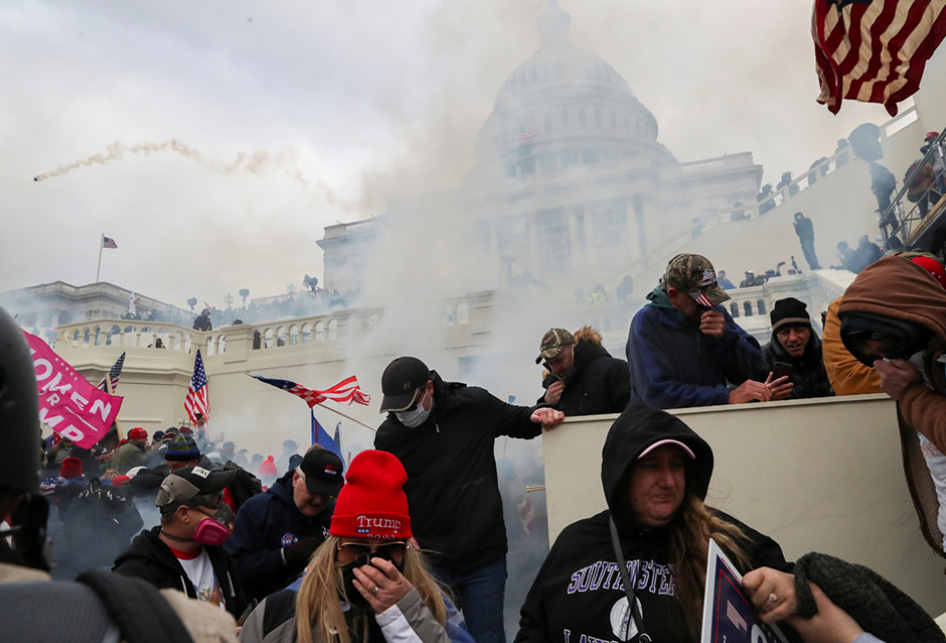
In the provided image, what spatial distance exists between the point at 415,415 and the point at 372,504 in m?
1.23

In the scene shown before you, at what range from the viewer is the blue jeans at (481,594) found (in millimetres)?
3178

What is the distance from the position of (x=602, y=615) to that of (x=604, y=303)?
53.1ft

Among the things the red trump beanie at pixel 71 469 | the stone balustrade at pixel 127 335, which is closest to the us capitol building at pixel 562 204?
the stone balustrade at pixel 127 335

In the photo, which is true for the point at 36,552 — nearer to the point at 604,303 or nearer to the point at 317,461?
the point at 317,461

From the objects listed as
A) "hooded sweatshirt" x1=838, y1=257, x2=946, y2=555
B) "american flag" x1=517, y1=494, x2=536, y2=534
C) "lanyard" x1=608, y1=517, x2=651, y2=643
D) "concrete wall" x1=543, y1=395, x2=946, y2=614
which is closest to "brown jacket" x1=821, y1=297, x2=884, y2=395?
"concrete wall" x1=543, y1=395, x2=946, y2=614

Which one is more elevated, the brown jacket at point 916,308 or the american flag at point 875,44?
the american flag at point 875,44

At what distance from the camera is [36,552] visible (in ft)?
2.60

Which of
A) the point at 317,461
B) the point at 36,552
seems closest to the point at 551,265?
the point at 317,461

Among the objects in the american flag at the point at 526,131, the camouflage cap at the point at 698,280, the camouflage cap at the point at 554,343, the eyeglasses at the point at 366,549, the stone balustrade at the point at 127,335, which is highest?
the american flag at the point at 526,131

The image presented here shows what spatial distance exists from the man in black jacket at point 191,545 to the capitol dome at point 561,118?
44.6m

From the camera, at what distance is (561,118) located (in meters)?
55.5

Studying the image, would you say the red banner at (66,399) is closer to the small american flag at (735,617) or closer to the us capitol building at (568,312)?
the us capitol building at (568,312)

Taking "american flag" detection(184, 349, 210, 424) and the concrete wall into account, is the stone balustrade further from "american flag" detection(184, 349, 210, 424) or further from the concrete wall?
the concrete wall

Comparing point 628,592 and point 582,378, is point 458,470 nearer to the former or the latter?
point 582,378
